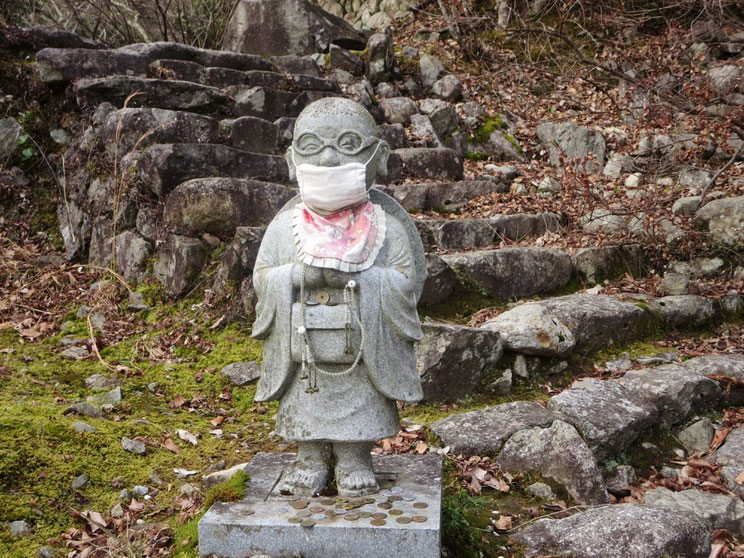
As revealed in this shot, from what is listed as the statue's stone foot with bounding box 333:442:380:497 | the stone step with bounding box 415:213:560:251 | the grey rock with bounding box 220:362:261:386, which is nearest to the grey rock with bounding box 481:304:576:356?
the stone step with bounding box 415:213:560:251

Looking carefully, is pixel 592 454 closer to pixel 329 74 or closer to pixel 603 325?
pixel 603 325

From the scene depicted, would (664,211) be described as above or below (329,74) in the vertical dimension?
below

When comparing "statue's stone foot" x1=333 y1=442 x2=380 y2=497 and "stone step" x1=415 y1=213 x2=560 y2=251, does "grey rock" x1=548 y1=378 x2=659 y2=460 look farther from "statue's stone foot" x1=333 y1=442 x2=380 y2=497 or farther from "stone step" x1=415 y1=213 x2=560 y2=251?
"stone step" x1=415 y1=213 x2=560 y2=251

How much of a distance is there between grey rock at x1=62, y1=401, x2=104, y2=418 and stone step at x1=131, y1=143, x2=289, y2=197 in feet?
9.39

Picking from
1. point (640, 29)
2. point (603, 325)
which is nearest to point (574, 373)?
point (603, 325)

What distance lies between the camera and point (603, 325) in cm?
596

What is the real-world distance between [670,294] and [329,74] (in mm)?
6167

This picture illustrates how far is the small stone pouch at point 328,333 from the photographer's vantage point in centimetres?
333

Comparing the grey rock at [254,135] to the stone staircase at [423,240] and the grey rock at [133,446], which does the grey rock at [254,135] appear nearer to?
the stone staircase at [423,240]

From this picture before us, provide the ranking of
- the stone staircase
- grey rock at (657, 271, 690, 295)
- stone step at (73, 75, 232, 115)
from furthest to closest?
stone step at (73, 75, 232, 115) → grey rock at (657, 271, 690, 295) → the stone staircase

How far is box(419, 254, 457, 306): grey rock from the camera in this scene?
6.16 m

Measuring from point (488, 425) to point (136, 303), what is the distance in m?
3.76

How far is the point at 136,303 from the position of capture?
22.4 feet

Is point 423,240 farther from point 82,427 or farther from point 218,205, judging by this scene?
point 82,427
